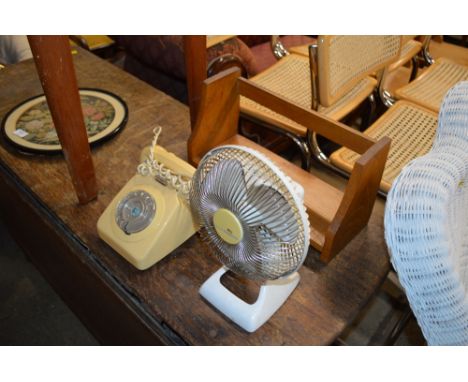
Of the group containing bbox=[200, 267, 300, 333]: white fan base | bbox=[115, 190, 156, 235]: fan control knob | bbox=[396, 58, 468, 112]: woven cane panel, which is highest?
bbox=[115, 190, 156, 235]: fan control knob

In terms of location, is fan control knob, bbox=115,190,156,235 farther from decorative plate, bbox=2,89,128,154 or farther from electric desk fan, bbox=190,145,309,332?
decorative plate, bbox=2,89,128,154

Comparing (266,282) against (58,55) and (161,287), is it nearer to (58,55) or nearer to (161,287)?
(161,287)

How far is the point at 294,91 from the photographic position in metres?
1.64

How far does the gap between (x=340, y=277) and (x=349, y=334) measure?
0.79 metres

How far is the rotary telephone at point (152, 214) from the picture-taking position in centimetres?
83

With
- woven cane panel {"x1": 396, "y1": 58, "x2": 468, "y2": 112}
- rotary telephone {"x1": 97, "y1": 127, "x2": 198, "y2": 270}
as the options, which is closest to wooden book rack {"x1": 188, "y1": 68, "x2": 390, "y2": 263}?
rotary telephone {"x1": 97, "y1": 127, "x2": 198, "y2": 270}

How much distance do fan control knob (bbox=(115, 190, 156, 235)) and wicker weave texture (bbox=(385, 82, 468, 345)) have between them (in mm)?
469

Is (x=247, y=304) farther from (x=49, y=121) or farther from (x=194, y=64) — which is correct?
(x=49, y=121)

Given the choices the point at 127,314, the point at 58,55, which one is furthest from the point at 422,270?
the point at 58,55

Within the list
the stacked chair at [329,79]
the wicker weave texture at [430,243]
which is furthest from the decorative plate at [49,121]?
→ the wicker weave texture at [430,243]

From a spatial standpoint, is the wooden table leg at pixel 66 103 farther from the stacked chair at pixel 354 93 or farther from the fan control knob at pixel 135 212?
the stacked chair at pixel 354 93

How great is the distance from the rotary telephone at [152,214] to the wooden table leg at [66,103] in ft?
0.37

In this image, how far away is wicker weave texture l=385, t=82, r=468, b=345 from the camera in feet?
1.80

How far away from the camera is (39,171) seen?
107cm
